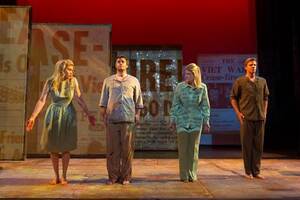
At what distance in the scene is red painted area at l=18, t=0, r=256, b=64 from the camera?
14117 mm

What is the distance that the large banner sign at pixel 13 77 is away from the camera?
11438 millimetres

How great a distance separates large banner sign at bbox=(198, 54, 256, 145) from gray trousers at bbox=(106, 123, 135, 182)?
252 inches

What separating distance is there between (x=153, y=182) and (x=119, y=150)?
2.45ft

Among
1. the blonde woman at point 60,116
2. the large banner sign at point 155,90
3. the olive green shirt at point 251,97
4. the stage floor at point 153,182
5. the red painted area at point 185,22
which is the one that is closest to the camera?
the stage floor at point 153,182

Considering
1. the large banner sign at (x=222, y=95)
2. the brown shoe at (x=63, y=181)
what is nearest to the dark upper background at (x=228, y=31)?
the large banner sign at (x=222, y=95)

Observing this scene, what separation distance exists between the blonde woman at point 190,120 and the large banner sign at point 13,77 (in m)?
4.41

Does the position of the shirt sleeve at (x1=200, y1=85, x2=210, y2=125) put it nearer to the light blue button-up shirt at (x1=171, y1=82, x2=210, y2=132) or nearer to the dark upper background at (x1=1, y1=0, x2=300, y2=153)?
the light blue button-up shirt at (x1=171, y1=82, x2=210, y2=132)

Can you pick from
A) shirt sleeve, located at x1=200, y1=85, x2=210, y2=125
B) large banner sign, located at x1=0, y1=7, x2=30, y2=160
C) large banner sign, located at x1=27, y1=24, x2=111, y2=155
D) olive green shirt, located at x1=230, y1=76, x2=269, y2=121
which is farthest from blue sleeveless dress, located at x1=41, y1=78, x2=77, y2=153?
large banner sign, located at x1=27, y1=24, x2=111, y2=155

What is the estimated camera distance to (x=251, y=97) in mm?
8836

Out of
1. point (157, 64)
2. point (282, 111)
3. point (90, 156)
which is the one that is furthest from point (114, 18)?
point (282, 111)

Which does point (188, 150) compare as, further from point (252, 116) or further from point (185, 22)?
point (185, 22)

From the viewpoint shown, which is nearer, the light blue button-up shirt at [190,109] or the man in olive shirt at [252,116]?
the light blue button-up shirt at [190,109]

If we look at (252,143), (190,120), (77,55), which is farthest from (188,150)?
(77,55)

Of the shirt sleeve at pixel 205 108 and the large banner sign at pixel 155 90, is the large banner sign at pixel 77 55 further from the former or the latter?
the shirt sleeve at pixel 205 108
